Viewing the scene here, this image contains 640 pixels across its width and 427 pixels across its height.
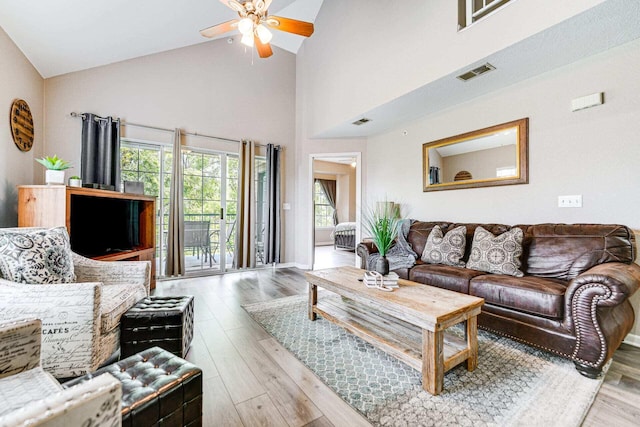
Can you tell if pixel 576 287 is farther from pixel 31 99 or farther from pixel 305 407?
pixel 31 99

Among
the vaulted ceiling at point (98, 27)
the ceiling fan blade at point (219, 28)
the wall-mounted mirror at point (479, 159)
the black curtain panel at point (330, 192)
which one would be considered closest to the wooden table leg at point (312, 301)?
the wall-mounted mirror at point (479, 159)

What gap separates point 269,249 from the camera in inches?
202

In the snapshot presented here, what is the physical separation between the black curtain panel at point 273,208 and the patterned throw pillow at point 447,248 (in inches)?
110

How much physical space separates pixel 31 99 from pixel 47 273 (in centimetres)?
271

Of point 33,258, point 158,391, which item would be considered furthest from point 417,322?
point 33,258

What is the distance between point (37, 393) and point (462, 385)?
2029 mm

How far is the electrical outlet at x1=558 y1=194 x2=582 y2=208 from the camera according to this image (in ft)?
8.70

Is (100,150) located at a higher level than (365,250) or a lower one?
higher

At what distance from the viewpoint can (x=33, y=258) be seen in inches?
69.7

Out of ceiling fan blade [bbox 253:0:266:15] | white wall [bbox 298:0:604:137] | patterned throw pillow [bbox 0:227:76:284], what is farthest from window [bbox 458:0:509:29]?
patterned throw pillow [bbox 0:227:76:284]

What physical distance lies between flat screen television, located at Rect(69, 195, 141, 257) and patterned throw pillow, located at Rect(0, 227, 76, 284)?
946mm

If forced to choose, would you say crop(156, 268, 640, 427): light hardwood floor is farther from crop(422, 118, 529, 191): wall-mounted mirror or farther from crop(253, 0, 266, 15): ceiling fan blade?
crop(253, 0, 266, 15): ceiling fan blade

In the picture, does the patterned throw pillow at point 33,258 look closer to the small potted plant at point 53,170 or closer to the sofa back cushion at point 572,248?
the small potted plant at point 53,170

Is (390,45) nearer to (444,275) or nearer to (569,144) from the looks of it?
(569,144)
